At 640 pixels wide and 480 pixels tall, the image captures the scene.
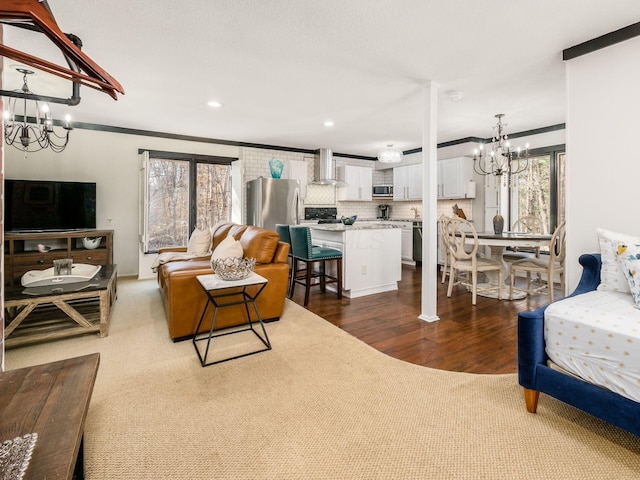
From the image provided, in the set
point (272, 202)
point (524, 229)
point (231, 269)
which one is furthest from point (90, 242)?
point (524, 229)

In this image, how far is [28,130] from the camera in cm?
432

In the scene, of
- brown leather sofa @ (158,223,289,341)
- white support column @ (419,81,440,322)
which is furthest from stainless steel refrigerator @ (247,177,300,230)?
white support column @ (419,81,440,322)

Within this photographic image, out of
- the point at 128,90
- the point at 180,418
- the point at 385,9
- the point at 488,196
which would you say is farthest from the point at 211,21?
the point at 488,196

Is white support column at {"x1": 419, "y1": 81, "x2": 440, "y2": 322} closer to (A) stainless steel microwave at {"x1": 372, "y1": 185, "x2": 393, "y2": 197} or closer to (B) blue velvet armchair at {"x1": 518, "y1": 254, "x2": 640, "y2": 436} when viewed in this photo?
(B) blue velvet armchair at {"x1": 518, "y1": 254, "x2": 640, "y2": 436}

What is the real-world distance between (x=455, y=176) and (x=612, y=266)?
410 cm

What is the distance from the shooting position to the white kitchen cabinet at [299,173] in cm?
649

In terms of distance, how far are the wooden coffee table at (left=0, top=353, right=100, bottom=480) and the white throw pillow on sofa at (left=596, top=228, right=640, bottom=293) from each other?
2673 mm

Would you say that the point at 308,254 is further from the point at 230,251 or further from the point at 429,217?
the point at 429,217

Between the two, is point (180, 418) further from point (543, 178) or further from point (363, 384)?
point (543, 178)

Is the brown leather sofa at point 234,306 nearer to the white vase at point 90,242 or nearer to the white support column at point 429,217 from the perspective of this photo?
the white support column at point 429,217

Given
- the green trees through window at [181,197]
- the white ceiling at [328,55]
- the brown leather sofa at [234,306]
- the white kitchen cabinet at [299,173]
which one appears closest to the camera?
the white ceiling at [328,55]

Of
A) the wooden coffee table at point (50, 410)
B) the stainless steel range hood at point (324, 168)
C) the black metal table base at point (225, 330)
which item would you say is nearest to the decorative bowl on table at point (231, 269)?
the black metal table base at point (225, 330)

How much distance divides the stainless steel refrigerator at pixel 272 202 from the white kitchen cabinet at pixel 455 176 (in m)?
2.72

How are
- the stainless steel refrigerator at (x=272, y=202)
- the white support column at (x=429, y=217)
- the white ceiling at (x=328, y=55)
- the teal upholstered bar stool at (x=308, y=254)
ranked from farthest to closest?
the stainless steel refrigerator at (x=272, y=202) < the teal upholstered bar stool at (x=308, y=254) < the white support column at (x=429, y=217) < the white ceiling at (x=328, y=55)
